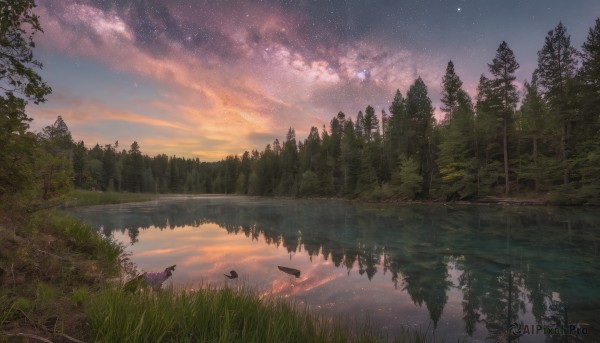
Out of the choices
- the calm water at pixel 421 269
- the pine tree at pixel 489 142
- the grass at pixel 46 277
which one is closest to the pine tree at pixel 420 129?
the pine tree at pixel 489 142

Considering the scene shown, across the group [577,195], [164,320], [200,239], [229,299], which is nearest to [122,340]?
[164,320]

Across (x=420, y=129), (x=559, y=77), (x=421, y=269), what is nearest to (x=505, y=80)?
(x=559, y=77)

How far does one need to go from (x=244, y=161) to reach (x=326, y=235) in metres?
131

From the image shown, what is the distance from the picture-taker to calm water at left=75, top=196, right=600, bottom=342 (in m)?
7.53

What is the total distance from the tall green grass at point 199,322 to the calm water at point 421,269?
115 inches

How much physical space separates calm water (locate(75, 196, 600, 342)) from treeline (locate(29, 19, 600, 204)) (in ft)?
21.4

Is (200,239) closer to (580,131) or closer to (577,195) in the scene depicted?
(577,195)

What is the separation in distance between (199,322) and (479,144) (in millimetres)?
55995

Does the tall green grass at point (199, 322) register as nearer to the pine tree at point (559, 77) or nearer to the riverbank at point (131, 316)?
the riverbank at point (131, 316)

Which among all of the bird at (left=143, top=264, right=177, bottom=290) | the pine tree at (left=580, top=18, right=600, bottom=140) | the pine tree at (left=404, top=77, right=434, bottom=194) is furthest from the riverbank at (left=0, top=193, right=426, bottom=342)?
the pine tree at (left=404, top=77, right=434, bottom=194)

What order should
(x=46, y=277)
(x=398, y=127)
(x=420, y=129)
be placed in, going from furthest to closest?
(x=398, y=127), (x=420, y=129), (x=46, y=277)

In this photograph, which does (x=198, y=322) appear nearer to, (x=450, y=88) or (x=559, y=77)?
(x=559, y=77)

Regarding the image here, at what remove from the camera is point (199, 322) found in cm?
467

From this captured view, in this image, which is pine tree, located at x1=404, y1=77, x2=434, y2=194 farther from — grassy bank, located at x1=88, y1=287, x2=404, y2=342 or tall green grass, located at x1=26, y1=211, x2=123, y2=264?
grassy bank, located at x1=88, y1=287, x2=404, y2=342
